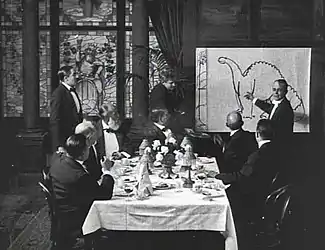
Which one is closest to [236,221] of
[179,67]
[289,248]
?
[289,248]

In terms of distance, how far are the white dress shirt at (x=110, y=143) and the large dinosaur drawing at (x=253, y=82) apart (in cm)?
56

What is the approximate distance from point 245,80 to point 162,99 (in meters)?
0.38

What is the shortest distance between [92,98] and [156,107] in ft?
0.91

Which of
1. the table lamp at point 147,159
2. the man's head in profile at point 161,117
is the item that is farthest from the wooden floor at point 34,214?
the man's head in profile at point 161,117

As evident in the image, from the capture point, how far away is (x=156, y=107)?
2.59 metres

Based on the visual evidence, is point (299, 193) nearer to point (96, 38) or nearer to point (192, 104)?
point (192, 104)

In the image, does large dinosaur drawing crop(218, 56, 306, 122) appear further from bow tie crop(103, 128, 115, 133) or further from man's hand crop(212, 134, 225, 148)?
bow tie crop(103, 128, 115, 133)

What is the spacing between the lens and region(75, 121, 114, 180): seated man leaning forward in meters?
2.55

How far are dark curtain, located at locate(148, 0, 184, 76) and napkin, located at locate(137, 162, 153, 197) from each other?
0.42 m

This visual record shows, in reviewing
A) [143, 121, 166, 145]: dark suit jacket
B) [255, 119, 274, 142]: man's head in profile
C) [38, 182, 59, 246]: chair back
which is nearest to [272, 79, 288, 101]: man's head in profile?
[255, 119, 274, 142]: man's head in profile

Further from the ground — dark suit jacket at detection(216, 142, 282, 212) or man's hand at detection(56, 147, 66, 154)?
man's hand at detection(56, 147, 66, 154)

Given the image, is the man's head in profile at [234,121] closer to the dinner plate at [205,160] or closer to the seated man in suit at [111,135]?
the dinner plate at [205,160]

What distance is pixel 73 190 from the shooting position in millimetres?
2539

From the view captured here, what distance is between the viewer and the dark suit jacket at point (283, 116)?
264 cm
